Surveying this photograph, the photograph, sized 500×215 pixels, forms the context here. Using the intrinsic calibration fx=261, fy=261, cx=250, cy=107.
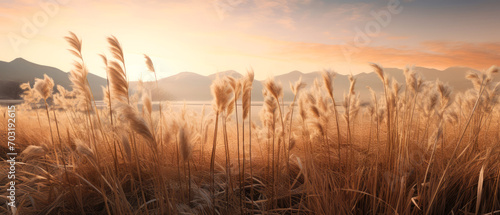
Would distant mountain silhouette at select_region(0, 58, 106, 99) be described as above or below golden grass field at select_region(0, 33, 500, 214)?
above

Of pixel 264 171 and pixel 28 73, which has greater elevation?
pixel 28 73

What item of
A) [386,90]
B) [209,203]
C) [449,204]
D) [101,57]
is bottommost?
[449,204]

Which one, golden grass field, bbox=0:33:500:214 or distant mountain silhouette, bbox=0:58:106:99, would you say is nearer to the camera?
golden grass field, bbox=0:33:500:214

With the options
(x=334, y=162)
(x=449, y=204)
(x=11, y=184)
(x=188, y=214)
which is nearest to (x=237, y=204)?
(x=188, y=214)

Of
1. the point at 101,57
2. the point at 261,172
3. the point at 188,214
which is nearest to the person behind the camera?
the point at 188,214

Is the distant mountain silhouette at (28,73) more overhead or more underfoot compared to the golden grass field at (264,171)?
more overhead

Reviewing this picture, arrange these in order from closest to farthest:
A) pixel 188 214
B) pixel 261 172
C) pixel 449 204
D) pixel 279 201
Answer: pixel 188 214
pixel 449 204
pixel 279 201
pixel 261 172

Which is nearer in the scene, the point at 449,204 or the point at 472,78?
the point at 449,204

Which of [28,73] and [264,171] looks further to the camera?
[28,73]

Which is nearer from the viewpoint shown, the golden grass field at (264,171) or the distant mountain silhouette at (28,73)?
the golden grass field at (264,171)

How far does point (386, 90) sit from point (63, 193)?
3.48m

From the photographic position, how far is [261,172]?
320 cm

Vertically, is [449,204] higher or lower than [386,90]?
lower

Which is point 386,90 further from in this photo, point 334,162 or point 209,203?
point 209,203
